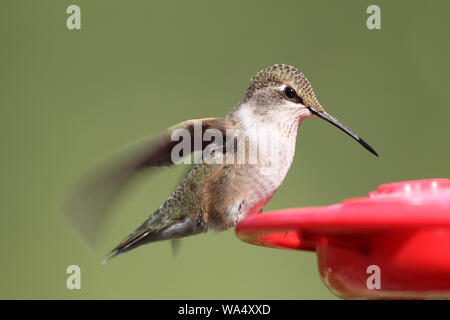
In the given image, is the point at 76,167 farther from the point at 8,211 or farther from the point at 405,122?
the point at 405,122

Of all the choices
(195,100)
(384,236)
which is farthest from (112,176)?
(195,100)

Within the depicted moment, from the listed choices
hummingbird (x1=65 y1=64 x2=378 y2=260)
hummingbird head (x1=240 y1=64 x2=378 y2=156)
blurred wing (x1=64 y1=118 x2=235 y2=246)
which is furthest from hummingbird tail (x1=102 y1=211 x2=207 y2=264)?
hummingbird head (x1=240 y1=64 x2=378 y2=156)

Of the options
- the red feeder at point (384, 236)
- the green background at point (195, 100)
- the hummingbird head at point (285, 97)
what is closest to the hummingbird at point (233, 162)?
the hummingbird head at point (285, 97)

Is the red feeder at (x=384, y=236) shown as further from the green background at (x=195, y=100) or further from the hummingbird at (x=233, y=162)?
the green background at (x=195, y=100)

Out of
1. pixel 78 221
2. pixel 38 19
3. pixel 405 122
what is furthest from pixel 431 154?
pixel 38 19

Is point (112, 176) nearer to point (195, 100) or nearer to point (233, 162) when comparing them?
point (233, 162)

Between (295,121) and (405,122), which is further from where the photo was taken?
(405,122)
